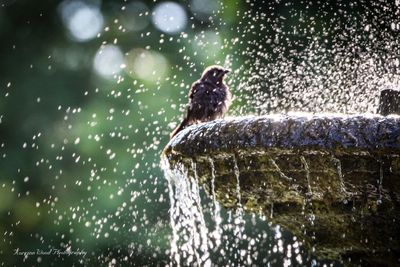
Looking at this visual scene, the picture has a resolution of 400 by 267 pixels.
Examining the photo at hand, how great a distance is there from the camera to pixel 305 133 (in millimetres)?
3057

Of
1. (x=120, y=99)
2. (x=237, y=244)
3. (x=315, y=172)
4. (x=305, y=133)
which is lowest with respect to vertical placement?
(x=237, y=244)

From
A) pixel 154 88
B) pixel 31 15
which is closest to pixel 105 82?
pixel 154 88

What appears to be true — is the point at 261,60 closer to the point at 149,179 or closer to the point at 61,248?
the point at 149,179

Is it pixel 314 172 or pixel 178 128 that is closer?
pixel 314 172

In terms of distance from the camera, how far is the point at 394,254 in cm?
369

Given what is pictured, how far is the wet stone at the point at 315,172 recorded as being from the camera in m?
3.01

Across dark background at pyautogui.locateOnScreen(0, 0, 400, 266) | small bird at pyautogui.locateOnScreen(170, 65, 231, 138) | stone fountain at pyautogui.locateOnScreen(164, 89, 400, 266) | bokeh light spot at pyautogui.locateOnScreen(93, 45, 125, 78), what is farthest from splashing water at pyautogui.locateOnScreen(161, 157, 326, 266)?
stone fountain at pyautogui.locateOnScreen(164, 89, 400, 266)

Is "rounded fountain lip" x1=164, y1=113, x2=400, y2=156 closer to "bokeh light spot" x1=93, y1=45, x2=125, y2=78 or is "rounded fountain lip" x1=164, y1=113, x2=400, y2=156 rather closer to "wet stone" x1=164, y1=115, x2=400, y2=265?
"wet stone" x1=164, y1=115, x2=400, y2=265

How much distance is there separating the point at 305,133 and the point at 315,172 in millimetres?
283

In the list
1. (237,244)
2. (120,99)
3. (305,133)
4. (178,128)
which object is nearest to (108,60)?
(120,99)

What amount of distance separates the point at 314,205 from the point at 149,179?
9.12 meters

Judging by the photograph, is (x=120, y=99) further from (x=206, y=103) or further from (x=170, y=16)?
(x=206, y=103)

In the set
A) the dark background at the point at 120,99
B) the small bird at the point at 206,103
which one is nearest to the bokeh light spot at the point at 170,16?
the dark background at the point at 120,99

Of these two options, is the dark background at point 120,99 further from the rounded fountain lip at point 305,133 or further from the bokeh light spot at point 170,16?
the rounded fountain lip at point 305,133
